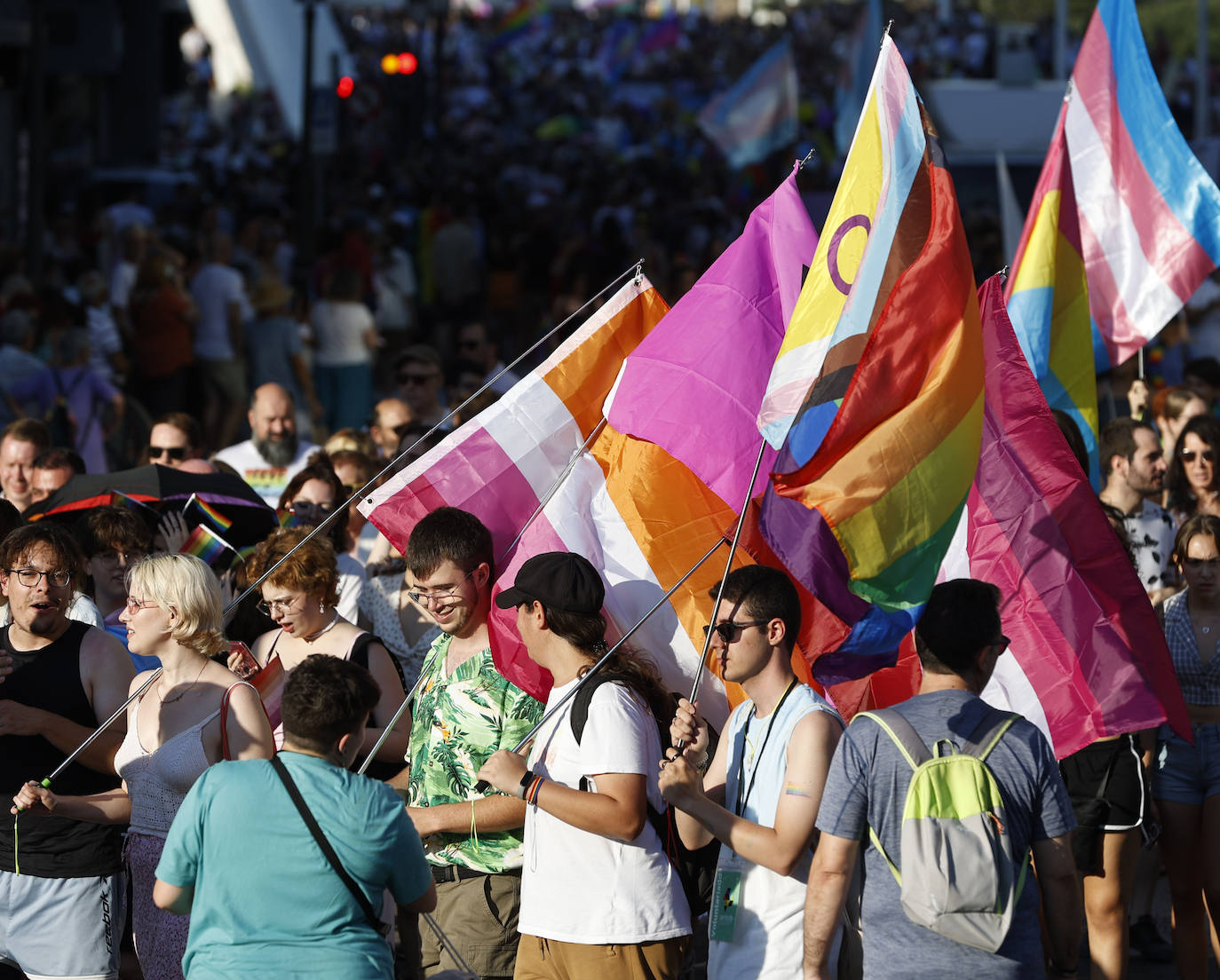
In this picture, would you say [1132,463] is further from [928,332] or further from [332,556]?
[332,556]

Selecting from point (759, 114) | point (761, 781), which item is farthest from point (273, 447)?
point (759, 114)

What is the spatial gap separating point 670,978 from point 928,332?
1.83 metres

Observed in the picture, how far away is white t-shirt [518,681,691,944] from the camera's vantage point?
4309 millimetres

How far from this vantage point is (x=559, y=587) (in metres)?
4.45

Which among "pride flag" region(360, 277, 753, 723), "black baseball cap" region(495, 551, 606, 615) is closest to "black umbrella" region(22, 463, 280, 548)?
"pride flag" region(360, 277, 753, 723)

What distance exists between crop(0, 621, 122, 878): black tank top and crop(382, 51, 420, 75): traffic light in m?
23.1

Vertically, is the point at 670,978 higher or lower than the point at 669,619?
lower

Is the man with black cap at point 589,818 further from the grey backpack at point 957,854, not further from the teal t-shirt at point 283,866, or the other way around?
the grey backpack at point 957,854

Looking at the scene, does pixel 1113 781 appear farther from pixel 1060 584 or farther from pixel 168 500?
pixel 168 500

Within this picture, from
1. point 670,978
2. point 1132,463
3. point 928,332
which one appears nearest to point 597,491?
point 928,332

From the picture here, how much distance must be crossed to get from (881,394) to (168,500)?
9.83 ft

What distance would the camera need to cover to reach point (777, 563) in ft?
15.9

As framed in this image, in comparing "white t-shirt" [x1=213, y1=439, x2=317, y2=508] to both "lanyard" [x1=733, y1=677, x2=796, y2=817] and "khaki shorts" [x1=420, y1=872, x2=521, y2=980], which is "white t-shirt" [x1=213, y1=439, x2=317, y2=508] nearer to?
"khaki shorts" [x1=420, y1=872, x2=521, y2=980]

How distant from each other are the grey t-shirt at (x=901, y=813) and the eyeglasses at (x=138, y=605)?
1889 millimetres
